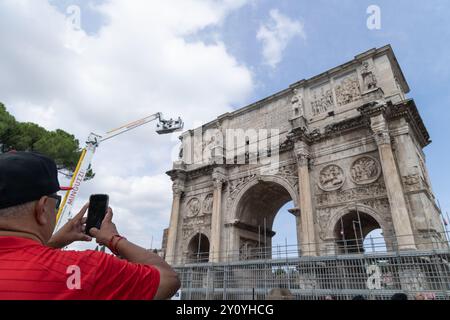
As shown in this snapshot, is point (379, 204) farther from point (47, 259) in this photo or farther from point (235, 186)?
point (47, 259)

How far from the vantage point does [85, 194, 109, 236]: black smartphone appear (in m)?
1.42

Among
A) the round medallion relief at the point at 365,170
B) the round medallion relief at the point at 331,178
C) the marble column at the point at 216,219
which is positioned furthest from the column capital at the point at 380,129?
the marble column at the point at 216,219

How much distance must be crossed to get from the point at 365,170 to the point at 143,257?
43.0 ft

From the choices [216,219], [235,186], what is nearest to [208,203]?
[216,219]

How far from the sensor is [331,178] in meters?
13.2

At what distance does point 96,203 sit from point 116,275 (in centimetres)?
61

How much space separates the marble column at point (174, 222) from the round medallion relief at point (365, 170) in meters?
10.9

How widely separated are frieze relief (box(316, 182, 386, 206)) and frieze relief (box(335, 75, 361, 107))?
4761 millimetres

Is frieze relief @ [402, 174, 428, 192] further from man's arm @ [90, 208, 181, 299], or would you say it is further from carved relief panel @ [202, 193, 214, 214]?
man's arm @ [90, 208, 181, 299]

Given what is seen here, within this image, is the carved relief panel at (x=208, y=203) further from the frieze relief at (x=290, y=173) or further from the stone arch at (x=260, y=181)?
the frieze relief at (x=290, y=173)

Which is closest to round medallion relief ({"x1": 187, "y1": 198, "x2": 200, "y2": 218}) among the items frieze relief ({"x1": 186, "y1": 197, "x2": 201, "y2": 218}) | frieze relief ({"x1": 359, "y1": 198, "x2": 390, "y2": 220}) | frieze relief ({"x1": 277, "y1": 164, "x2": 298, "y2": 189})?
frieze relief ({"x1": 186, "y1": 197, "x2": 201, "y2": 218})
